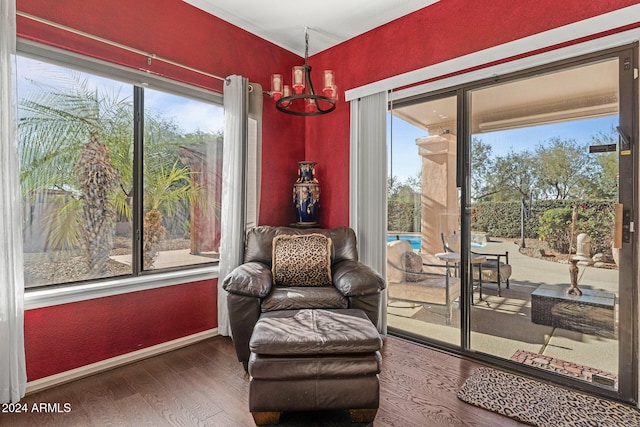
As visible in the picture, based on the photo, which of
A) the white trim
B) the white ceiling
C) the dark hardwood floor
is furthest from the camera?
the white ceiling

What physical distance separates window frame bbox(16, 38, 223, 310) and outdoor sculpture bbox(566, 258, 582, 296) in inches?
107

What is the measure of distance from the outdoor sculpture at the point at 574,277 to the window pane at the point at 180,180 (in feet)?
9.15

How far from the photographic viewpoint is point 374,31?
3.19 meters

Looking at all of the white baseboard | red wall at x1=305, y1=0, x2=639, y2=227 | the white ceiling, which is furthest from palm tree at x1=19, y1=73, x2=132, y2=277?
red wall at x1=305, y1=0, x2=639, y2=227

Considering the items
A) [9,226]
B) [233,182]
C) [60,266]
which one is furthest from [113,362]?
[233,182]

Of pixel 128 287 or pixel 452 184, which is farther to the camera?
pixel 452 184

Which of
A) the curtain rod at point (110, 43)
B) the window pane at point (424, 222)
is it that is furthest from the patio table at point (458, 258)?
the curtain rod at point (110, 43)

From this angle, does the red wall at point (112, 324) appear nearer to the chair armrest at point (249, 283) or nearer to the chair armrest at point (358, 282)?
the chair armrest at point (249, 283)

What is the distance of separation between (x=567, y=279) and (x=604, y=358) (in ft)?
1.67

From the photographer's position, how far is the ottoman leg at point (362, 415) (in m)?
1.79

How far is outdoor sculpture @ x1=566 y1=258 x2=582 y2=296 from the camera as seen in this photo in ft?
7.40

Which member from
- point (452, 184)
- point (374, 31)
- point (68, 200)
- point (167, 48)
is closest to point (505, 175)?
point (452, 184)

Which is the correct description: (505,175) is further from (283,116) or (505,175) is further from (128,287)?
(128,287)

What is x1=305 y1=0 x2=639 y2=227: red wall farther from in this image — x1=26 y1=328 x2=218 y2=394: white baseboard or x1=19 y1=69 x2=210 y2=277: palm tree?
x1=26 y1=328 x2=218 y2=394: white baseboard
